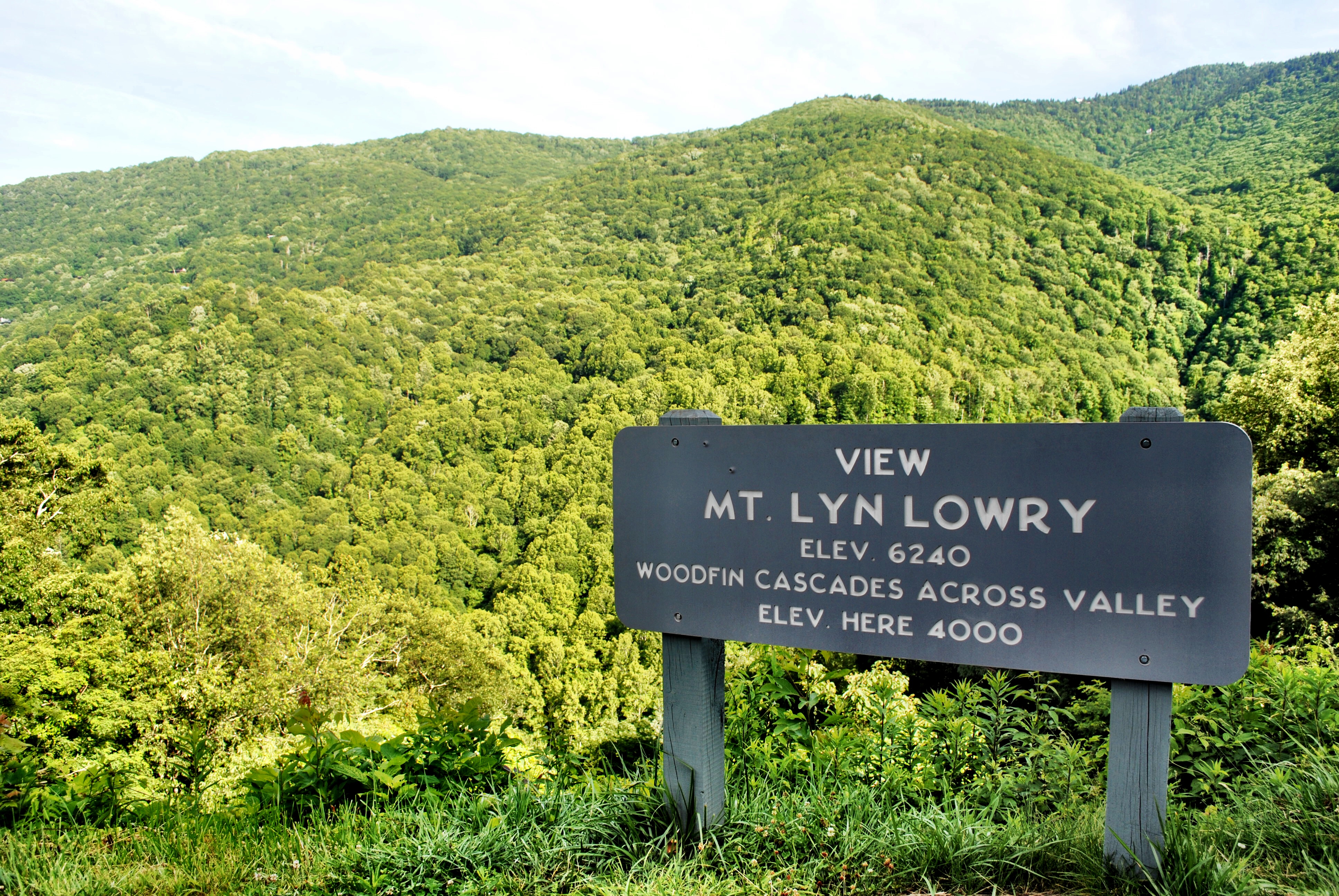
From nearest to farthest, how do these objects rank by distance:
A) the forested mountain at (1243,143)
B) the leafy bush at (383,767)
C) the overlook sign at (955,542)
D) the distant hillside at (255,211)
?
the overlook sign at (955,542), the leafy bush at (383,767), the forested mountain at (1243,143), the distant hillside at (255,211)

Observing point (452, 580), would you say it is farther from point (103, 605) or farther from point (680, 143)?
point (680, 143)

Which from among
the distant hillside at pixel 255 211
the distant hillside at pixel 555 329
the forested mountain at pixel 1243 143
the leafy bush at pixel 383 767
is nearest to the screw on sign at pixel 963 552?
the leafy bush at pixel 383 767

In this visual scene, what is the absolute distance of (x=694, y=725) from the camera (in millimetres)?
1898

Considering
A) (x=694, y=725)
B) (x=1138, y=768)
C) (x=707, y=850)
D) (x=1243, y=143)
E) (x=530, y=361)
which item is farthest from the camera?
(x=1243, y=143)

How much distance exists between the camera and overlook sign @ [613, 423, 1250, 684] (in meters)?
1.43

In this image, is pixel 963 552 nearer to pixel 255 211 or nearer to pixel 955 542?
pixel 955 542

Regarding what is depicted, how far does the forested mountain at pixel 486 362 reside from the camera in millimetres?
17109

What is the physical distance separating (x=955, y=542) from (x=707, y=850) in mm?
980

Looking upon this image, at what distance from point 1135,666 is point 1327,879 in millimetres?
601

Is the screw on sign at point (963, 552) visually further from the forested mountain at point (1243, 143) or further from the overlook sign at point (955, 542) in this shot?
the forested mountain at point (1243, 143)

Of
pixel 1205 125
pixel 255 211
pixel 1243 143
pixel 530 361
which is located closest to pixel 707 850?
pixel 530 361

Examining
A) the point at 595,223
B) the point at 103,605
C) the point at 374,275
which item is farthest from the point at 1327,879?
the point at 595,223

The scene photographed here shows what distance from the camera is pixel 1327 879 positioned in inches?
58.5

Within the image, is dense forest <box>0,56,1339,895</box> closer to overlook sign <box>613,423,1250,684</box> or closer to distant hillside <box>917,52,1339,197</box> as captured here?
distant hillside <box>917,52,1339,197</box>
